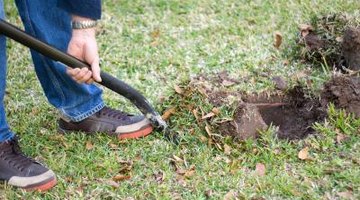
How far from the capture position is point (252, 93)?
3.49 metres

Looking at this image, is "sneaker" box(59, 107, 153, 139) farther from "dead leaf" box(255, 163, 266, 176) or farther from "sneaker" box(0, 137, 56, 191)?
"dead leaf" box(255, 163, 266, 176)

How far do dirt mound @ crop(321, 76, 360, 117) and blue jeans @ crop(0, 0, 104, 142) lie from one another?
127 centimetres

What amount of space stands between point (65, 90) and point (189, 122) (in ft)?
2.29

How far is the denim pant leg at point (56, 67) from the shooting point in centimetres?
291

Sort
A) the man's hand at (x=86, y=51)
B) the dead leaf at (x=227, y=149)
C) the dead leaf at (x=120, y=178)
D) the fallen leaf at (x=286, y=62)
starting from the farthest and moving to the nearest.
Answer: the fallen leaf at (x=286, y=62), the dead leaf at (x=227, y=149), the dead leaf at (x=120, y=178), the man's hand at (x=86, y=51)

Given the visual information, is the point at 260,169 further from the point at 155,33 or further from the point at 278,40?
the point at 155,33

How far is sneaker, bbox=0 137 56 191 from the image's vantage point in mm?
2799

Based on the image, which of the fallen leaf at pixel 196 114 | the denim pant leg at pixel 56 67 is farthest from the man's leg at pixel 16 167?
the fallen leaf at pixel 196 114

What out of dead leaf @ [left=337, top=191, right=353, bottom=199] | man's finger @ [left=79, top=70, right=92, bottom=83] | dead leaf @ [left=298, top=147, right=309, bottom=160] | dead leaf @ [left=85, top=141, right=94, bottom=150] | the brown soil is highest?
man's finger @ [left=79, top=70, right=92, bottom=83]

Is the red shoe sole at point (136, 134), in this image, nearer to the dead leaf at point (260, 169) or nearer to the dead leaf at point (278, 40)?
the dead leaf at point (260, 169)

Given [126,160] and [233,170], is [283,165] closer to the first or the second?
[233,170]

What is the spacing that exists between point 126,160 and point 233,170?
57 cm

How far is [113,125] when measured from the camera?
10.7ft

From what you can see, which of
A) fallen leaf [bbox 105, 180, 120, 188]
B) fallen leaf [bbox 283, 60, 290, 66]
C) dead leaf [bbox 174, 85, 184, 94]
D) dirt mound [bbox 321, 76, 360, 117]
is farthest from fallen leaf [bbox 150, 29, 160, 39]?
fallen leaf [bbox 105, 180, 120, 188]
